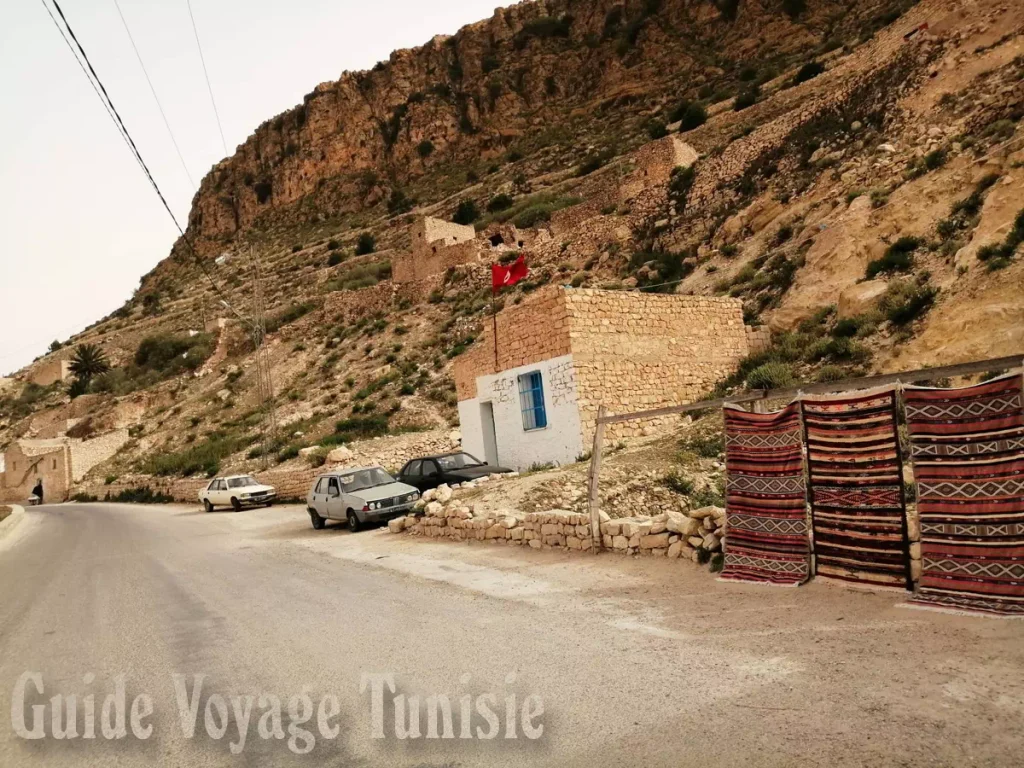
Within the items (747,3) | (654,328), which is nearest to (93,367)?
(654,328)

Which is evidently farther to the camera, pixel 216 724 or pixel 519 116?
pixel 519 116

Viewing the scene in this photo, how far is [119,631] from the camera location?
717cm

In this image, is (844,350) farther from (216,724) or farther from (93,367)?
(93,367)

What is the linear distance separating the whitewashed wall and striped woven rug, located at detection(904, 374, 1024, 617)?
10.3 metres

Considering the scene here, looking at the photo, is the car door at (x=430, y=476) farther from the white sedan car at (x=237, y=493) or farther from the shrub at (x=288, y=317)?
the shrub at (x=288, y=317)

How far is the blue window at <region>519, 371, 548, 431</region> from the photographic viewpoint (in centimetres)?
1691

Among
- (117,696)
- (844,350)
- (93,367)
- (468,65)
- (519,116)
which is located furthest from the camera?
(468,65)

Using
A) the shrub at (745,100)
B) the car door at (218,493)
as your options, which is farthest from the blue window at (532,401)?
the shrub at (745,100)

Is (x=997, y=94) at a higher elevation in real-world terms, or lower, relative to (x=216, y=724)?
higher

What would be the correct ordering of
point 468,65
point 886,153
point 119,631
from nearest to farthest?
point 119,631 < point 886,153 < point 468,65

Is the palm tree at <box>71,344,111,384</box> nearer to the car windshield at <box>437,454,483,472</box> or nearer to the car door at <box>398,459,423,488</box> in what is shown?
the car door at <box>398,459,423,488</box>

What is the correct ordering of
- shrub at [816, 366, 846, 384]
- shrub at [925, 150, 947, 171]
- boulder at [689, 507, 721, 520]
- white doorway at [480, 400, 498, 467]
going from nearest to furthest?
boulder at [689, 507, 721, 520] < shrub at [816, 366, 846, 384] < white doorway at [480, 400, 498, 467] < shrub at [925, 150, 947, 171]

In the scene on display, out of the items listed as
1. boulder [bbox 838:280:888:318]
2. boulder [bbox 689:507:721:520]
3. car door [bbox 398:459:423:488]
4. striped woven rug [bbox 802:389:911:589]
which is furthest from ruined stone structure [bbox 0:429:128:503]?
striped woven rug [bbox 802:389:911:589]

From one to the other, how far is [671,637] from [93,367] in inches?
2743
